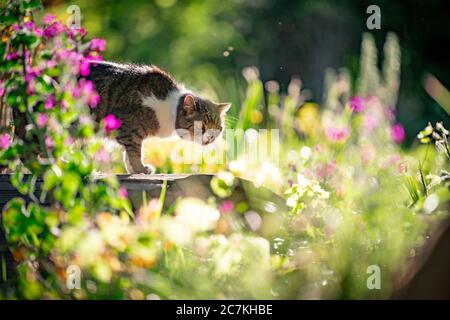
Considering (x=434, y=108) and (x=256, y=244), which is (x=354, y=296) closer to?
(x=256, y=244)

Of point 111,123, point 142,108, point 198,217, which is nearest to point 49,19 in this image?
point 111,123

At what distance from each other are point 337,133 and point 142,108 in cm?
138

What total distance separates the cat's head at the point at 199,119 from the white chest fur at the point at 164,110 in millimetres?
38

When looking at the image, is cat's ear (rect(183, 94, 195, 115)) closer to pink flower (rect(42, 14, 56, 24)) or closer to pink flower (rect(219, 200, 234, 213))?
pink flower (rect(219, 200, 234, 213))

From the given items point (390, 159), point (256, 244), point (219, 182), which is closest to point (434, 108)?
point (390, 159)

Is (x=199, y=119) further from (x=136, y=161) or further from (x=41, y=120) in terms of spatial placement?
(x=41, y=120)

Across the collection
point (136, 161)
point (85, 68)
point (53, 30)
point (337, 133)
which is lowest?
point (136, 161)

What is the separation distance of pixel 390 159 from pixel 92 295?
2244 millimetres

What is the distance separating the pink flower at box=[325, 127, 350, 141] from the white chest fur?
1.12 meters

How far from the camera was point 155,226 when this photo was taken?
9.04ft

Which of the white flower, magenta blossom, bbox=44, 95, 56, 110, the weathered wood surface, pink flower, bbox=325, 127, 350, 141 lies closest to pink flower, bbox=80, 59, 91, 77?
the weathered wood surface

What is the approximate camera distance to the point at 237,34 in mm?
8086

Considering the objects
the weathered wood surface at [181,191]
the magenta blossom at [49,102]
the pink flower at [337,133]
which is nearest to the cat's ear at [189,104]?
the weathered wood surface at [181,191]
